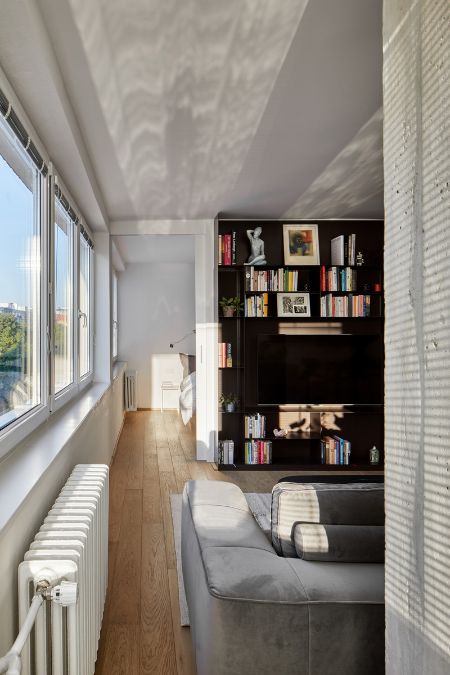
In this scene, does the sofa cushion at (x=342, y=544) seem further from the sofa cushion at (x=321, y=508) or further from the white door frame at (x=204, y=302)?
the white door frame at (x=204, y=302)

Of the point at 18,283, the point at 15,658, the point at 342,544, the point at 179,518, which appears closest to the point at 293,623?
the point at 342,544

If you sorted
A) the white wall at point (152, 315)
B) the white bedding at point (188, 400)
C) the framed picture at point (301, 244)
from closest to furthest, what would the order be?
the framed picture at point (301, 244), the white bedding at point (188, 400), the white wall at point (152, 315)

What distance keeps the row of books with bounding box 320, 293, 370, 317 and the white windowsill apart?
3.09 m

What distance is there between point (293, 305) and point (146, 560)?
10.9ft

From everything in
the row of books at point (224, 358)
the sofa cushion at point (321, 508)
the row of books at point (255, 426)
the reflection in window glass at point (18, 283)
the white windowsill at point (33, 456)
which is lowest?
the row of books at point (255, 426)

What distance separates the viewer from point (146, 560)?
138 inches

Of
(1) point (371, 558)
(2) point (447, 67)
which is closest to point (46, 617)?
(1) point (371, 558)

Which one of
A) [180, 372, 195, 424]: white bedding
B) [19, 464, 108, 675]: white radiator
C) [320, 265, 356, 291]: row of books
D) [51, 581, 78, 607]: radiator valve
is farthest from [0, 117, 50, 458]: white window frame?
[180, 372, 195, 424]: white bedding

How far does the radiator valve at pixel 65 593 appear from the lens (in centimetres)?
159

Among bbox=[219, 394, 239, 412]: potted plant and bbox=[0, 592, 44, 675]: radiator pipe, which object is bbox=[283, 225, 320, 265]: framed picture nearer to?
bbox=[219, 394, 239, 412]: potted plant

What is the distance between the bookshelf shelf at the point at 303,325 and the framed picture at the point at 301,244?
0.08 m

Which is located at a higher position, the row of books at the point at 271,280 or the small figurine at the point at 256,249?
the small figurine at the point at 256,249

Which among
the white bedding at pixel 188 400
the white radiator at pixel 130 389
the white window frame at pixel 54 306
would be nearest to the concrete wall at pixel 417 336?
the white window frame at pixel 54 306

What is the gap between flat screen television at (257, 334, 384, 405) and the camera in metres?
6.14
